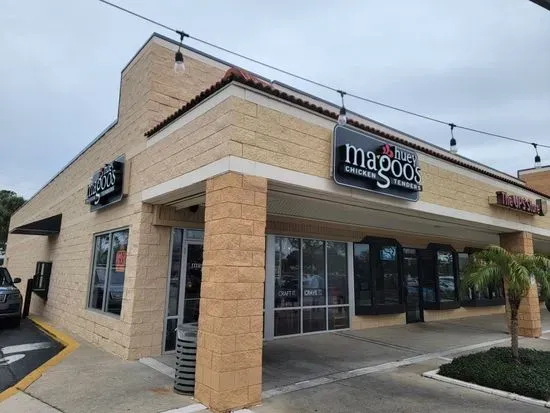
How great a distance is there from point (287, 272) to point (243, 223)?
17.8 feet

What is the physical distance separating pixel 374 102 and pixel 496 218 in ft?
15.6

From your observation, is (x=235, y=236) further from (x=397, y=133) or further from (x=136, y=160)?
(x=397, y=133)

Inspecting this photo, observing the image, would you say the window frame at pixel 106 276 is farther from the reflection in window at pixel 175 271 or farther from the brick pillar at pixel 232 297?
the brick pillar at pixel 232 297

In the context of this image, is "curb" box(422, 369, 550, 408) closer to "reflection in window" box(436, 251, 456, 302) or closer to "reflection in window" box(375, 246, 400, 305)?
"reflection in window" box(375, 246, 400, 305)

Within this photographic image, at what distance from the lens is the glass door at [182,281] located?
841 cm

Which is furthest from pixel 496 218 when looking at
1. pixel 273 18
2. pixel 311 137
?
pixel 273 18

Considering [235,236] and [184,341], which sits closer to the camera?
[235,236]

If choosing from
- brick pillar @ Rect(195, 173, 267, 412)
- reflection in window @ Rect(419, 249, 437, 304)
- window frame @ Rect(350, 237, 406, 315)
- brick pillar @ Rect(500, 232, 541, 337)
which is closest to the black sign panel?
brick pillar @ Rect(195, 173, 267, 412)

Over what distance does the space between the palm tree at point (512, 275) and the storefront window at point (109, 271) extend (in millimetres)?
7264

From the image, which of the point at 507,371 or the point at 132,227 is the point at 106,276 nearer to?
the point at 132,227

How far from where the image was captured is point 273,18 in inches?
271

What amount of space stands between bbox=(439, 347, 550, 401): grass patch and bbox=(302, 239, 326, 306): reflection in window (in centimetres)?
453

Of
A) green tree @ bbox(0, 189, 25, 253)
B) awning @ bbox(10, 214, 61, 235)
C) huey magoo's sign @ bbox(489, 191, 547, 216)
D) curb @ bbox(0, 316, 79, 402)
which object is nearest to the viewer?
curb @ bbox(0, 316, 79, 402)

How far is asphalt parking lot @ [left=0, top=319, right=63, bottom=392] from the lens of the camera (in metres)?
6.94
